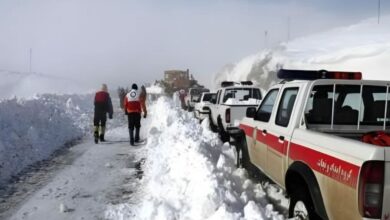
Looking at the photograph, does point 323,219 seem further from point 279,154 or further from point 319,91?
point 319,91

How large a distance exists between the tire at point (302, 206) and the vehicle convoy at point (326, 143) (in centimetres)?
1

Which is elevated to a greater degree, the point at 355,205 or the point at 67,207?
the point at 355,205

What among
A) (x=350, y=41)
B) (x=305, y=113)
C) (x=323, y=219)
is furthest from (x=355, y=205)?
(x=350, y=41)

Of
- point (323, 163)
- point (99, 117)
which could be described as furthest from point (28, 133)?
point (323, 163)

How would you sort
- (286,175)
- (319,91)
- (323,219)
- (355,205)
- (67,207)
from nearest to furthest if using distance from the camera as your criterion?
(355,205)
(323,219)
(286,175)
(319,91)
(67,207)

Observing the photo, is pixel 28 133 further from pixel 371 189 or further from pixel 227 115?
pixel 371 189

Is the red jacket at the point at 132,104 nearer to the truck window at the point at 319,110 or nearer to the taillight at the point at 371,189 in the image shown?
the truck window at the point at 319,110

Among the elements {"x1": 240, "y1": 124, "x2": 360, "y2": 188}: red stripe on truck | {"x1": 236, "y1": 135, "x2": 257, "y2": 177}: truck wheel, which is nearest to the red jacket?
{"x1": 236, "y1": 135, "x2": 257, "y2": 177}: truck wheel

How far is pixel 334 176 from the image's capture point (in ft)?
12.4

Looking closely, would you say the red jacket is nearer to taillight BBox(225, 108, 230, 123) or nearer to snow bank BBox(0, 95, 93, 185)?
snow bank BBox(0, 95, 93, 185)

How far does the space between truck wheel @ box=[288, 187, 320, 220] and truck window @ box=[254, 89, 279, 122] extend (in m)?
1.85

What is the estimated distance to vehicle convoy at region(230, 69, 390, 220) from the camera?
331cm

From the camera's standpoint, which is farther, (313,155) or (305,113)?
(305,113)

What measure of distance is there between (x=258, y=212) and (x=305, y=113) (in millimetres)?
1318
